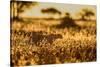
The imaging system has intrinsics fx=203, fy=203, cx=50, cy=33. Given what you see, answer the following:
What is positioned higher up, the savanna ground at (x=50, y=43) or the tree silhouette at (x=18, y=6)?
the tree silhouette at (x=18, y=6)

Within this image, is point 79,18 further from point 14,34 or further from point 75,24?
point 14,34

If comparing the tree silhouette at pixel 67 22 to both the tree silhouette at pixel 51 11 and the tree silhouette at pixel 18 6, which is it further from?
the tree silhouette at pixel 18 6

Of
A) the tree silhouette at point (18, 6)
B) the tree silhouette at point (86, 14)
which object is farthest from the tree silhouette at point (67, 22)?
the tree silhouette at point (18, 6)

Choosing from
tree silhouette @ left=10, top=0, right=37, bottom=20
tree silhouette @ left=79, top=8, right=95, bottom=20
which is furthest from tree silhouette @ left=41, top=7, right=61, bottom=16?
tree silhouette @ left=79, top=8, right=95, bottom=20

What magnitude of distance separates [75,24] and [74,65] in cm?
44

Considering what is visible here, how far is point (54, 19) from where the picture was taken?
211 centimetres

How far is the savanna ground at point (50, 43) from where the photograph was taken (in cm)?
199

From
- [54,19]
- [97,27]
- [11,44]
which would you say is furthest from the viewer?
[97,27]

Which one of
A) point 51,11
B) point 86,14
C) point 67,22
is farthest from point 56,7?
point 86,14

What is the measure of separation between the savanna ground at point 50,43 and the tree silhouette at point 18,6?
0.26ft

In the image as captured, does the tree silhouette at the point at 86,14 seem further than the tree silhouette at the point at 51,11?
Yes

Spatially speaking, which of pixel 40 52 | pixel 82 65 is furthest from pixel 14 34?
pixel 82 65

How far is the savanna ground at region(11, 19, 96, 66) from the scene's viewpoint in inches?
78.5

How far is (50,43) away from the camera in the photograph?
6.84 feet
